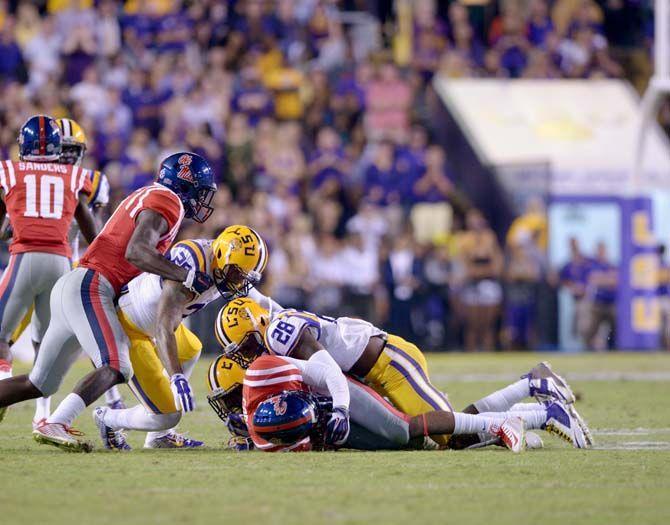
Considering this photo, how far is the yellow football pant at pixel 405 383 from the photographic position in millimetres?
7188

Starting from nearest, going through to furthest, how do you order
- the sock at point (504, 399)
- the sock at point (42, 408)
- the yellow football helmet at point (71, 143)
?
the sock at point (504, 399) < the sock at point (42, 408) < the yellow football helmet at point (71, 143)

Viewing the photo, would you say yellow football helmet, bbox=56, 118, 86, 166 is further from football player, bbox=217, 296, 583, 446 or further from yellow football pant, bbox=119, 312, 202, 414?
football player, bbox=217, 296, 583, 446

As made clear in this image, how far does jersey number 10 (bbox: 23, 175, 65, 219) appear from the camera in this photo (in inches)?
316

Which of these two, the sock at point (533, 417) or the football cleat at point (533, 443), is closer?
the sock at point (533, 417)

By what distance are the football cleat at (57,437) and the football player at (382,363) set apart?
0.94 m

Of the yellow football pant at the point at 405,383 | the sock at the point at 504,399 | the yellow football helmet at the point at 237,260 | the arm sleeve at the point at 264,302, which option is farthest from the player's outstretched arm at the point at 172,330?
the sock at the point at 504,399

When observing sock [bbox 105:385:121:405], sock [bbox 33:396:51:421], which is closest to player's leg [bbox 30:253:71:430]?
sock [bbox 33:396:51:421]

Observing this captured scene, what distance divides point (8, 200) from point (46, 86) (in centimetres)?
901

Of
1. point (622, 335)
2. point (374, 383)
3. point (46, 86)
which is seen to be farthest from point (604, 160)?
point (374, 383)

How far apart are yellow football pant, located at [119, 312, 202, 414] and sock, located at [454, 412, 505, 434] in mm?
1494

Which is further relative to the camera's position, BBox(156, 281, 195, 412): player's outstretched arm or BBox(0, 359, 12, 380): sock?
BBox(0, 359, 12, 380): sock

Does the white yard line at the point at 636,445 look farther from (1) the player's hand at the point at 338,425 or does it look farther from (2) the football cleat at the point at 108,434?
(2) the football cleat at the point at 108,434

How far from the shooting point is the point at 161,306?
7.01 m

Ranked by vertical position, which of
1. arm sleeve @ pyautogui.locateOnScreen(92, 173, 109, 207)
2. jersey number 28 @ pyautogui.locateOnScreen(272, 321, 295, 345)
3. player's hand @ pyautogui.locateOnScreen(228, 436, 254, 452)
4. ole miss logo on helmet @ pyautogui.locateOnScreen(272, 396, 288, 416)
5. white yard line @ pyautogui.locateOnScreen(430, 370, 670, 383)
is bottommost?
white yard line @ pyautogui.locateOnScreen(430, 370, 670, 383)
